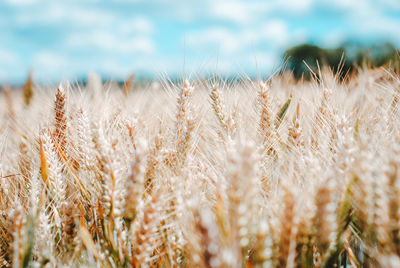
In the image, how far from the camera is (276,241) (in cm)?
86

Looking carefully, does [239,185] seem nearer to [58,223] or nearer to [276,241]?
[276,241]

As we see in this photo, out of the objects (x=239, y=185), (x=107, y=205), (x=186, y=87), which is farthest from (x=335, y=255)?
(x=186, y=87)

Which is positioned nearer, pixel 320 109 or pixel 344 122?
pixel 344 122

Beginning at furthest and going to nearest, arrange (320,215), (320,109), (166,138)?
(320,109), (166,138), (320,215)

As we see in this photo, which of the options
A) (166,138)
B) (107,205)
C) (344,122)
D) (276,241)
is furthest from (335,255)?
(166,138)

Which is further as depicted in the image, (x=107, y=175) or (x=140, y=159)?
(x=107, y=175)

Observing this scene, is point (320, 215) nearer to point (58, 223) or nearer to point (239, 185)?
point (239, 185)

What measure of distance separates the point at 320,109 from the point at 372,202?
909mm

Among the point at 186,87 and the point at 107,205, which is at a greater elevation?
the point at 186,87

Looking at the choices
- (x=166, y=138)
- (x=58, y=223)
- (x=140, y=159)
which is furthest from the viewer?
(x=166, y=138)

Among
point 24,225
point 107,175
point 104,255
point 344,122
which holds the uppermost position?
point 344,122

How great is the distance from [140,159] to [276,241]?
45cm

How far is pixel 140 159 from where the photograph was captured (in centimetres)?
91

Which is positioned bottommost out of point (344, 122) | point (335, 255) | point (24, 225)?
point (335, 255)
